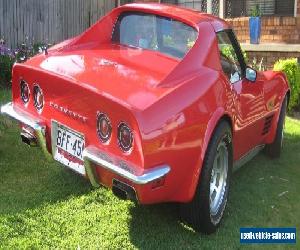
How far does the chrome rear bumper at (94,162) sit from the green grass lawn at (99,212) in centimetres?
51

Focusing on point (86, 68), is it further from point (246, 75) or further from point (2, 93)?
point (2, 93)

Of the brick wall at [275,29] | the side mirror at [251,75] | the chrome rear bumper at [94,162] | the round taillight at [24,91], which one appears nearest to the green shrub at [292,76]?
the brick wall at [275,29]

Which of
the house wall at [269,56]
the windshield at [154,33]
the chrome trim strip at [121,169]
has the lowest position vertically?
the house wall at [269,56]

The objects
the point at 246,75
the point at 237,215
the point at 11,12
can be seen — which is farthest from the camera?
the point at 11,12

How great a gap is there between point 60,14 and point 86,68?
8414mm

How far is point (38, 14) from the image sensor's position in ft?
36.2

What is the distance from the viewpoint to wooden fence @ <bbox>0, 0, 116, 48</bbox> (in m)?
10.3

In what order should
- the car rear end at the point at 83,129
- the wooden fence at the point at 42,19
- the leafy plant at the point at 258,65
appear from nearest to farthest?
the car rear end at the point at 83,129 → the leafy plant at the point at 258,65 → the wooden fence at the point at 42,19

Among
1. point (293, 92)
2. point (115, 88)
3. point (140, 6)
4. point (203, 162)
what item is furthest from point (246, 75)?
point (293, 92)

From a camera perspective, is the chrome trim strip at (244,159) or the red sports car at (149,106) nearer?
the red sports car at (149,106)

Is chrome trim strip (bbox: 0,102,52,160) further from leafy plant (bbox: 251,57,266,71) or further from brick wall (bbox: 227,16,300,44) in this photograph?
brick wall (bbox: 227,16,300,44)

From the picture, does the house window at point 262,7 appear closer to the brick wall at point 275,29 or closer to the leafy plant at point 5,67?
the brick wall at point 275,29

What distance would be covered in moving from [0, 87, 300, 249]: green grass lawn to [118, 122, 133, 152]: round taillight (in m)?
0.86

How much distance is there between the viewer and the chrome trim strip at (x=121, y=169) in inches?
129
